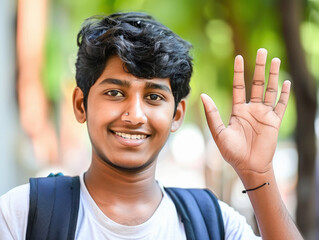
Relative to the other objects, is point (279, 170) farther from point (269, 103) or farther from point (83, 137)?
point (269, 103)

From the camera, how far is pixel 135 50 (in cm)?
292

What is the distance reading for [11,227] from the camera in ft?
8.76

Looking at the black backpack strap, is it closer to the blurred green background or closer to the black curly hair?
the black curly hair

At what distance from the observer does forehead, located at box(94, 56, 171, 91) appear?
2.88 m

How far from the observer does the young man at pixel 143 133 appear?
2797 mm

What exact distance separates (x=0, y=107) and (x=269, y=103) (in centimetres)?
649

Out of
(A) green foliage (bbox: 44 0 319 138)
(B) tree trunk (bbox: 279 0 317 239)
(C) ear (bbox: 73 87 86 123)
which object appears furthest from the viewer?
(A) green foliage (bbox: 44 0 319 138)

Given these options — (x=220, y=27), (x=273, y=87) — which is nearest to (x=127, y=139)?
(x=273, y=87)

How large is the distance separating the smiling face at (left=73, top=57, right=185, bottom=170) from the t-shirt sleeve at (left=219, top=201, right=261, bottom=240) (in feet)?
1.55

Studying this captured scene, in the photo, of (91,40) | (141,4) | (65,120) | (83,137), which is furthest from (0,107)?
(83,137)

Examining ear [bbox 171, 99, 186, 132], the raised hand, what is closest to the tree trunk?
ear [bbox 171, 99, 186, 132]

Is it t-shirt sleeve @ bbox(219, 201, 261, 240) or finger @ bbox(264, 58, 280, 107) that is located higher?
finger @ bbox(264, 58, 280, 107)

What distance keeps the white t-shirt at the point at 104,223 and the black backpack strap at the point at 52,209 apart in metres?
0.04

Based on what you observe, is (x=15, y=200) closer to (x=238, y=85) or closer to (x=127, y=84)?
(x=127, y=84)
